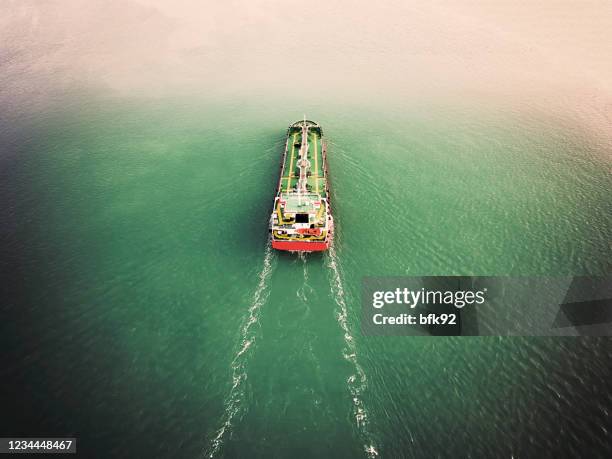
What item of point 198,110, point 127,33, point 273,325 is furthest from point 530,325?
A: point 127,33

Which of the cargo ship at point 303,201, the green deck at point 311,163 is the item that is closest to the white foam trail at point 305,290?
the cargo ship at point 303,201

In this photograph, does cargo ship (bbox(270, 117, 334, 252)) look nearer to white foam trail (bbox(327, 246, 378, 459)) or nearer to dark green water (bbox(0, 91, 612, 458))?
dark green water (bbox(0, 91, 612, 458))

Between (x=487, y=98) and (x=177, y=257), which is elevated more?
(x=487, y=98)

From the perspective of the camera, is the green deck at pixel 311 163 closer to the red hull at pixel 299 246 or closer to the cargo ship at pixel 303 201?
the cargo ship at pixel 303 201

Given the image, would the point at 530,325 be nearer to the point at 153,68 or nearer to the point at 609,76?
the point at 609,76

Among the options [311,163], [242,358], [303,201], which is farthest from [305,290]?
[311,163]

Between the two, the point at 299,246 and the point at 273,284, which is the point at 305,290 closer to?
the point at 273,284
